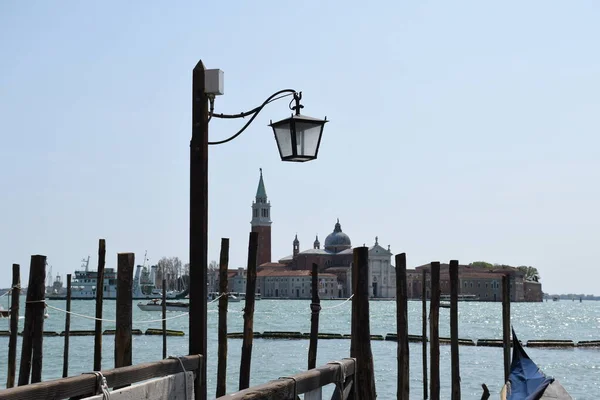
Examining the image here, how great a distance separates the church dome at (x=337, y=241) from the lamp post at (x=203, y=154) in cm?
10170

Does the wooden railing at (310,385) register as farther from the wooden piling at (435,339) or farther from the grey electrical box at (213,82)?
the wooden piling at (435,339)

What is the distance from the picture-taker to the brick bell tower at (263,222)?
352 ft

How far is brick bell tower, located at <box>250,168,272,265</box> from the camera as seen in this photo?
107 meters

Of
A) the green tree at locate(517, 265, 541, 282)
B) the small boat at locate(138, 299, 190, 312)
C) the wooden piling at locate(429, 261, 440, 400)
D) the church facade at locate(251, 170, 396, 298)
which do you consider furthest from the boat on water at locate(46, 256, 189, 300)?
the wooden piling at locate(429, 261, 440, 400)

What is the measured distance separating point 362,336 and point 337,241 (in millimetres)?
100902

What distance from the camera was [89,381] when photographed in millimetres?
3646

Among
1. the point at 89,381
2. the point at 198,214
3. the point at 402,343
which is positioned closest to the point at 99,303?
the point at 402,343

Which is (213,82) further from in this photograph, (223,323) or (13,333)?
(223,323)

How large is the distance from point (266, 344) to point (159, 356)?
590 centimetres

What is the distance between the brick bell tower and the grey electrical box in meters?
101

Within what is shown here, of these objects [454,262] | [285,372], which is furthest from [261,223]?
[454,262]

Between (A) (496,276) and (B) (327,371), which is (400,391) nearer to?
(B) (327,371)

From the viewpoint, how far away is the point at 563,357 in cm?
2548

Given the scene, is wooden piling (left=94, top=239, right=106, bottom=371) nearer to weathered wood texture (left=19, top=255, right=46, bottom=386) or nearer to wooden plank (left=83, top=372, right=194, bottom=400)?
weathered wood texture (left=19, top=255, right=46, bottom=386)
